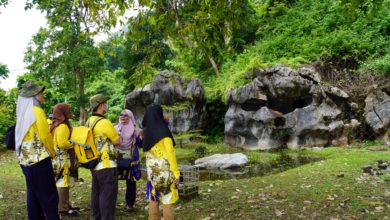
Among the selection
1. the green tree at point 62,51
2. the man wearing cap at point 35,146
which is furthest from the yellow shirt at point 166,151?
the green tree at point 62,51

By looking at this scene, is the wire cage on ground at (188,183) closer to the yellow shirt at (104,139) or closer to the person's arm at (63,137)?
the yellow shirt at (104,139)

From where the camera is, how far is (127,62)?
26.4 meters

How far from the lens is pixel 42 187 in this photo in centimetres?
493

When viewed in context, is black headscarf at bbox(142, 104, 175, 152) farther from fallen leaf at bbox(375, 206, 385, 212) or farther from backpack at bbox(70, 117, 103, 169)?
fallen leaf at bbox(375, 206, 385, 212)

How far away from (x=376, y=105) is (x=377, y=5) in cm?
1050

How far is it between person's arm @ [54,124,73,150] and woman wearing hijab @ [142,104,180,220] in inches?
55.0

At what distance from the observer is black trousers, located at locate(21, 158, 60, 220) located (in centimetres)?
492

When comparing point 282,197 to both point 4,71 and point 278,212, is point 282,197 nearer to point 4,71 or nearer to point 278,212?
point 278,212

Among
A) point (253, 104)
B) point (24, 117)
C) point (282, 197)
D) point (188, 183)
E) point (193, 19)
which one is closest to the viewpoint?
point (24, 117)

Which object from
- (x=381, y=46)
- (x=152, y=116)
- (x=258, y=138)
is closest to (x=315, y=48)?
(x=381, y=46)

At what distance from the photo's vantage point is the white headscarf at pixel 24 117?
488cm

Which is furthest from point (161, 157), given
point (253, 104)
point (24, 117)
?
point (253, 104)

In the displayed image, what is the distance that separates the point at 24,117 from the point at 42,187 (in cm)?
97

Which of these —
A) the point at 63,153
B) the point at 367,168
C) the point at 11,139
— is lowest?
the point at 367,168
